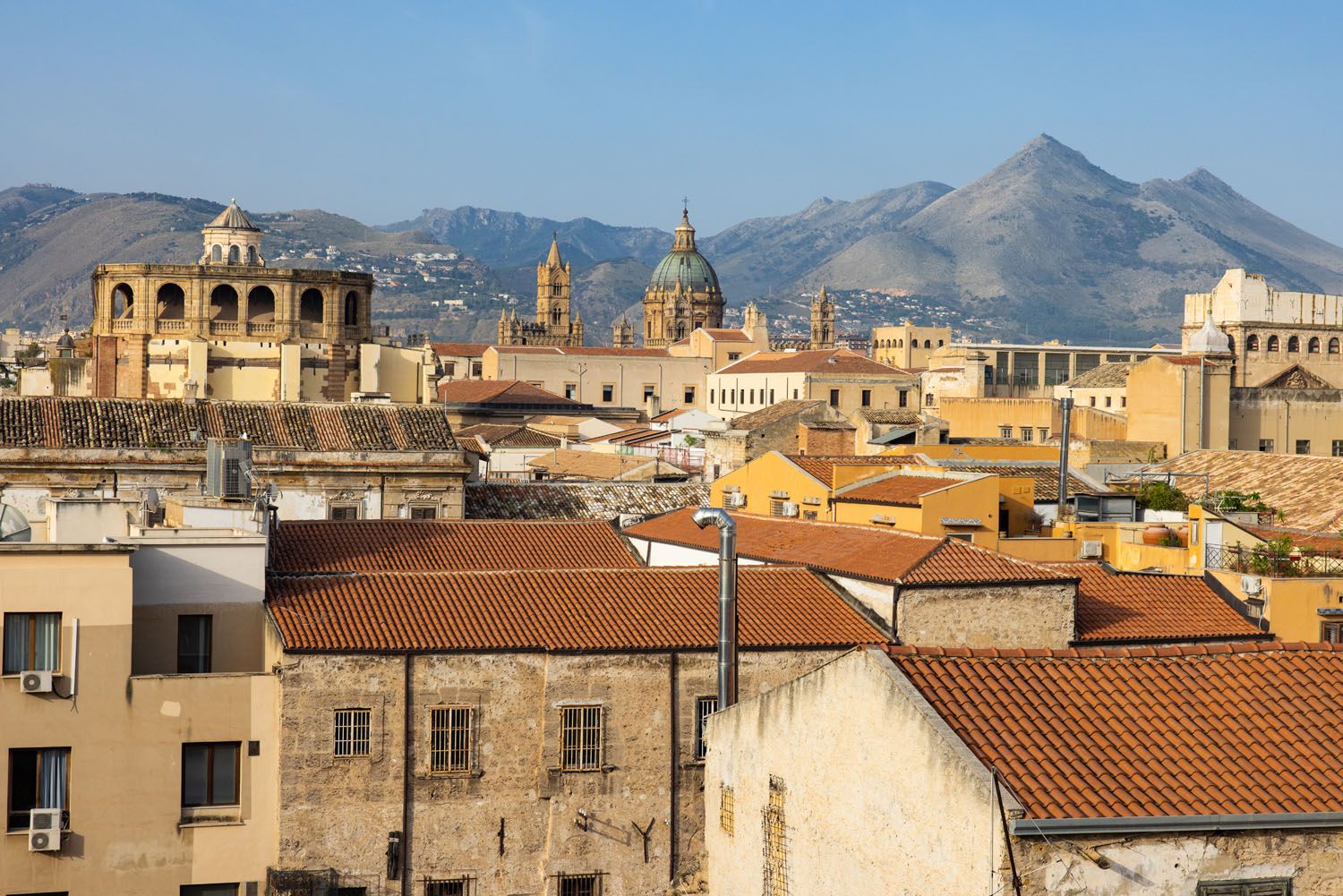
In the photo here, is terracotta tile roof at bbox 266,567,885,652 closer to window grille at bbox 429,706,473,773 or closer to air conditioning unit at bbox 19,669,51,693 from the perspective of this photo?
window grille at bbox 429,706,473,773

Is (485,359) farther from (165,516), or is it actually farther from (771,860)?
(771,860)

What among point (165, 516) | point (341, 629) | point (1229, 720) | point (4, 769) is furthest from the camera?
point (165, 516)

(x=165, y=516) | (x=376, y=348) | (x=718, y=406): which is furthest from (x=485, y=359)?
(x=165, y=516)

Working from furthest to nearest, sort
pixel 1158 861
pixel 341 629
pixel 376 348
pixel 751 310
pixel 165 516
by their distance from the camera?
pixel 751 310 < pixel 376 348 < pixel 165 516 < pixel 341 629 < pixel 1158 861

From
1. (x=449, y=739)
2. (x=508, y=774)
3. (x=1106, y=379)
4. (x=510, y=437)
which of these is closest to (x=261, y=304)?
(x=510, y=437)

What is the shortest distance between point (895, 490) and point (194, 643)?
1480 centimetres

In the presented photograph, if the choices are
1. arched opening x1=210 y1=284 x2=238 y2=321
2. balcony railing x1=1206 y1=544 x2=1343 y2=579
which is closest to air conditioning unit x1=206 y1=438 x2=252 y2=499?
balcony railing x1=1206 y1=544 x2=1343 y2=579

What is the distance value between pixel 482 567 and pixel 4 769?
9215 mm

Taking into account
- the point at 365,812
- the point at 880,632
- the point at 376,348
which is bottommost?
the point at 365,812

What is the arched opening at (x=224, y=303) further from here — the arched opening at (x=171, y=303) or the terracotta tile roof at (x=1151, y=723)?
the terracotta tile roof at (x=1151, y=723)

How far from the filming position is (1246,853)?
520 inches

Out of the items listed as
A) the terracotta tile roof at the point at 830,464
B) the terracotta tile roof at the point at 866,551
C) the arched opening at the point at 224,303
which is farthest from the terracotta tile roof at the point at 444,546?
the arched opening at the point at 224,303

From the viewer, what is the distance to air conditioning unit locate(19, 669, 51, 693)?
22.3 meters

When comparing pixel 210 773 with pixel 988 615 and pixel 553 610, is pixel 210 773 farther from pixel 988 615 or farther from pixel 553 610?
pixel 988 615
